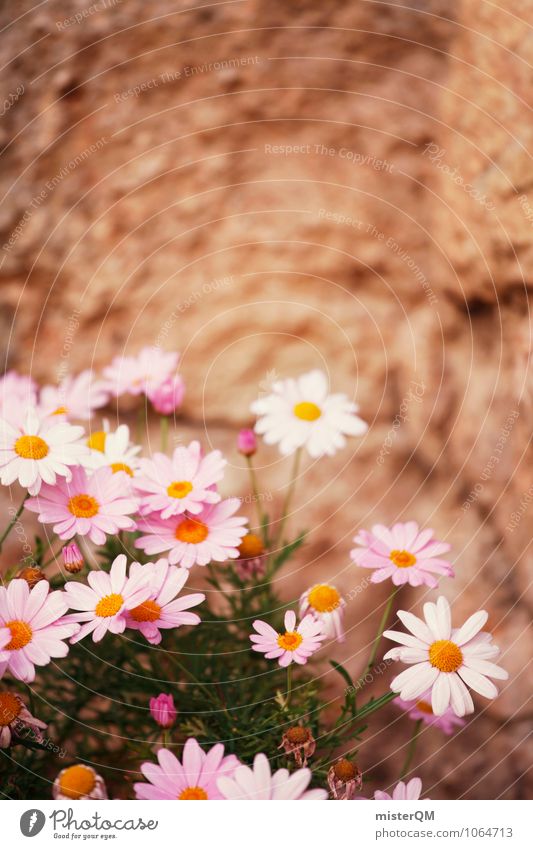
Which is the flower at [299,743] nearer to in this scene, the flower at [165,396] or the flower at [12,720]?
the flower at [12,720]

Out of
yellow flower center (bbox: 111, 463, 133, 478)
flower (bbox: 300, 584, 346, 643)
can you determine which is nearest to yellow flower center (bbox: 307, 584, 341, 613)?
flower (bbox: 300, 584, 346, 643)

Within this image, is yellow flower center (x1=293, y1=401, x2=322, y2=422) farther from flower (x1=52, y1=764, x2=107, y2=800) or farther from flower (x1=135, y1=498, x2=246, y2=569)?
flower (x1=52, y1=764, x2=107, y2=800)

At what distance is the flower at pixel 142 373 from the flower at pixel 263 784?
396 mm

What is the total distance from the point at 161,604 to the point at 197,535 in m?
0.07

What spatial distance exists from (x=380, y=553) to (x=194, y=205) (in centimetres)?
59

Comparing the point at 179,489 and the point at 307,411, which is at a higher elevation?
the point at 307,411

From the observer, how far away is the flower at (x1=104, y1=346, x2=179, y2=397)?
797mm

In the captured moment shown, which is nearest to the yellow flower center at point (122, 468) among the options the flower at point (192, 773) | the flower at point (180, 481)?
the flower at point (180, 481)

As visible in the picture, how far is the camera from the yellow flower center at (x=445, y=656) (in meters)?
0.58

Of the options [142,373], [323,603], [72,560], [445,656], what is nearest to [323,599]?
[323,603]

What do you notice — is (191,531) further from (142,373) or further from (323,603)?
(142,373)

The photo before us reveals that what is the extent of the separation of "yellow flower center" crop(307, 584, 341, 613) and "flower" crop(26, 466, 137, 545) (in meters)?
0.17

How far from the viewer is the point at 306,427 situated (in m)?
0.81

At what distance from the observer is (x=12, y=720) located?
0.58m
